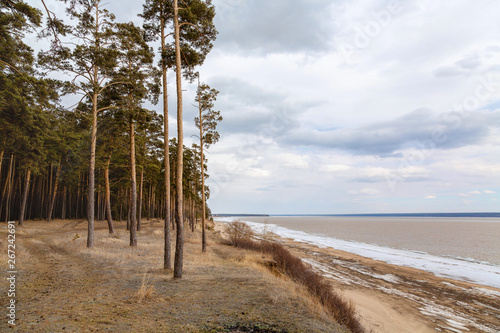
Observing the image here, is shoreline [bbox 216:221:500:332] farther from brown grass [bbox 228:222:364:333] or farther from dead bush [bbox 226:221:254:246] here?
dead bush [bbox 226:221:254:246]

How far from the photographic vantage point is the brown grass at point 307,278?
807cm

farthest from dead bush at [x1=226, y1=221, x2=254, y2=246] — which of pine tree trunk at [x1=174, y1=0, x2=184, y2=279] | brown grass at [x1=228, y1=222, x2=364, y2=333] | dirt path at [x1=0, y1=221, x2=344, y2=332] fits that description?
pine tree trunk at [x1=174, y1=0, x2=184, y2=279]

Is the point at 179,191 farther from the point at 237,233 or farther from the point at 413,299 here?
the point at 237,233

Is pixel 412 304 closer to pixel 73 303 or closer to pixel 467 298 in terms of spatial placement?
pixel 467 298

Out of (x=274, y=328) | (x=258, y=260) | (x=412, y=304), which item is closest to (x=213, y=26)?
(x=274, y=328)

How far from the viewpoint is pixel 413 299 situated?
46.5 feet

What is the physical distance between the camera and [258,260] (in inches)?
678

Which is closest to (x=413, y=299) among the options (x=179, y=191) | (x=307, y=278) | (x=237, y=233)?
(x=307, y=278)

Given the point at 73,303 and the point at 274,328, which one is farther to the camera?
the point at 73,303

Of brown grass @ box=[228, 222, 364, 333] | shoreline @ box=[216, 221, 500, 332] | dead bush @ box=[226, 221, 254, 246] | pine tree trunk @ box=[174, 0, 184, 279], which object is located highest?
pine tree trunk @ box=[174, 0, 184, 279]

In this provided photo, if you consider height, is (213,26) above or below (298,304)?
above

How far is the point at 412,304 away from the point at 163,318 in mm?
13423

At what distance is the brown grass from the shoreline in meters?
1.75

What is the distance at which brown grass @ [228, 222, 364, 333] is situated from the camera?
8.07 meters
